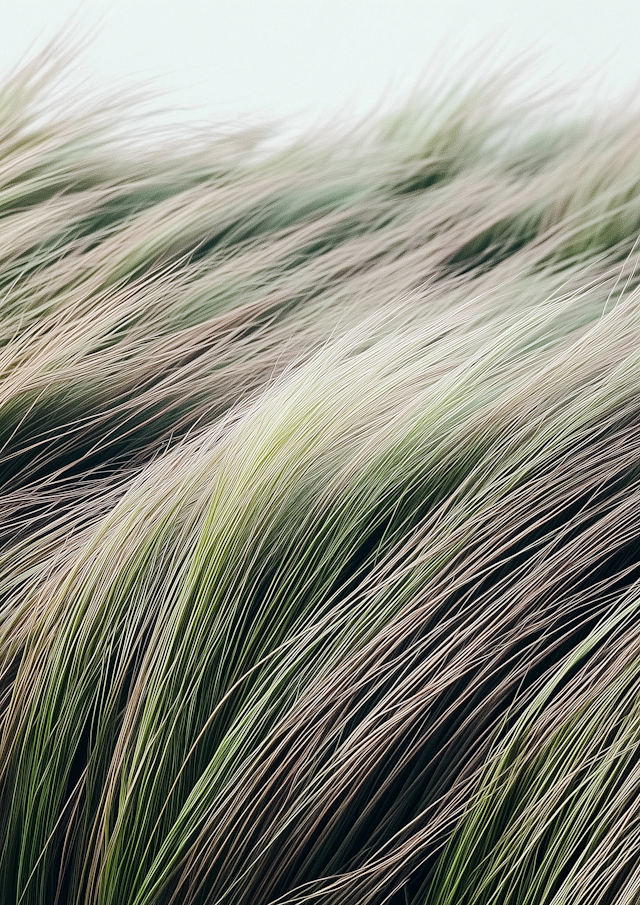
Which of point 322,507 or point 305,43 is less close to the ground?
point 305,43

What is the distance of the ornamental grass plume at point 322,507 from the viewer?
0.48m

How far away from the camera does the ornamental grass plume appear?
1.57 ft

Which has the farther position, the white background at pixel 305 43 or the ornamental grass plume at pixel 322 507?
the white background at pixel 305 43

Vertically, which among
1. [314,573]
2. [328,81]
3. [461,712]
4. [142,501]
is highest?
[328,81]

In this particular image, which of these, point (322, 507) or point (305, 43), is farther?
point (305, 43)

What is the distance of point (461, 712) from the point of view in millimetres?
501

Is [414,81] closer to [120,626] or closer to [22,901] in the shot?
[120,626]

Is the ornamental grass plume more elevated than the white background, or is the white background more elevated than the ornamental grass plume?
the white background

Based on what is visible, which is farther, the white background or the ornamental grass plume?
the white background

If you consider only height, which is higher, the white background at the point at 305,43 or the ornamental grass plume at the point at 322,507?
the white background at the point at 305,43

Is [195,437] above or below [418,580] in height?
above

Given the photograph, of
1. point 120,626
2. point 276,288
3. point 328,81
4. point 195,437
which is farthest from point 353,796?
point 328,81

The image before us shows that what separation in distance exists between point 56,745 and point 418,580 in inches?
11.9

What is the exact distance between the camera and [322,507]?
0.54 m
